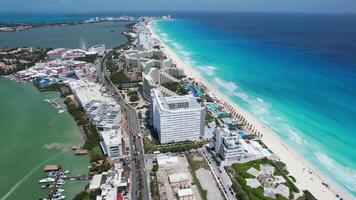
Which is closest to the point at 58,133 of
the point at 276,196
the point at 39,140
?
the point at 39,140

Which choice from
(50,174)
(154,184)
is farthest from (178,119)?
(50,174)

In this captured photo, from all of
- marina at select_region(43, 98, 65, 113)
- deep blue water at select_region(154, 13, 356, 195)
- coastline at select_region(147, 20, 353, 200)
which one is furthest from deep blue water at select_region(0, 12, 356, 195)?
marina at select_region(43, 98, 65, 113)

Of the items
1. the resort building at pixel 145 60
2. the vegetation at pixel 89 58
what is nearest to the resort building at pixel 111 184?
the resort building at pixel 145 60

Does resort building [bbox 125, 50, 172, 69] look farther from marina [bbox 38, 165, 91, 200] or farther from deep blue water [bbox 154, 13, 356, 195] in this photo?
marina [bbox 38, 165, 91, 200]

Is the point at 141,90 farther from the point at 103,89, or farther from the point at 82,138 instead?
the point at 82,138

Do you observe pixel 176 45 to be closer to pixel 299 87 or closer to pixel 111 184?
pixel 299 87

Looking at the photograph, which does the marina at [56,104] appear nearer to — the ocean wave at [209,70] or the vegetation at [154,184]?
the vegetation at [154,184]
